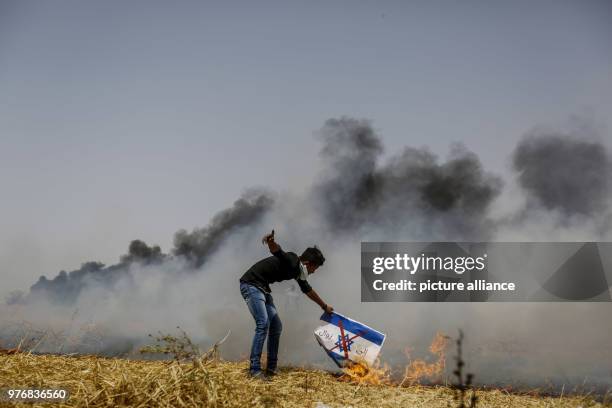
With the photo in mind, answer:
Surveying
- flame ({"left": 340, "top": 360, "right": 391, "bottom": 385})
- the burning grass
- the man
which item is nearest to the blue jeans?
the man

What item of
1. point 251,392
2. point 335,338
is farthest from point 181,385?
point 335,338

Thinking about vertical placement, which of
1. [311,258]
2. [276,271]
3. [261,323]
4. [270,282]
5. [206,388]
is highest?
[311,258]

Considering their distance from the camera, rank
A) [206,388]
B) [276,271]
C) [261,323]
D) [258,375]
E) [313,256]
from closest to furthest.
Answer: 1. [206,388]
2. [258,375]
3. [261,323]
4. [276,271]
5. [313,256]

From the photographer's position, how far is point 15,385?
564 cm

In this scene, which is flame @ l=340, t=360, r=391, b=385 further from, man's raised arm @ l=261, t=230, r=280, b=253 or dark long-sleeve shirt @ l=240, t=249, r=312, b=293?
man's raised arm @ l=261, t=230, r=280, b=253

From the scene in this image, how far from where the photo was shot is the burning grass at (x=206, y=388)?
495cm

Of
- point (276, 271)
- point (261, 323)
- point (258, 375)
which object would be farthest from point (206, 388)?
point (276, 271)

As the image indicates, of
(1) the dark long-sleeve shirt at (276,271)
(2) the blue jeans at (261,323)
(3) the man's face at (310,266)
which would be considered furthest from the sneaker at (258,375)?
(3) the man's face at (310,266)

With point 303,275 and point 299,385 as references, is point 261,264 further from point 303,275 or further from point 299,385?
point 299,385

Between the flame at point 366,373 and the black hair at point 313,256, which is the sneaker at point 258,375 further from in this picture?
the black hair at point 313,256

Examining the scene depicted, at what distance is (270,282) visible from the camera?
8148mm

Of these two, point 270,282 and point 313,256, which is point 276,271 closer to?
point 270,282

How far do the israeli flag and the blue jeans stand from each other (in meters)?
0.90

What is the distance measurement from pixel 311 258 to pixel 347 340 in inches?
64.5
